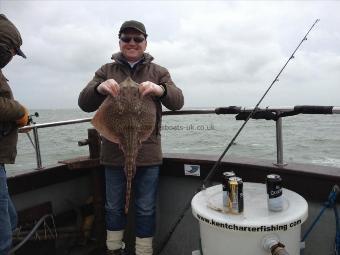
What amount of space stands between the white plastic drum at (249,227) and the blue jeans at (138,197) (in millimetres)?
831

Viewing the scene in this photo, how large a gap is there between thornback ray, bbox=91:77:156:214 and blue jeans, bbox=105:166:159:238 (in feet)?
1.03

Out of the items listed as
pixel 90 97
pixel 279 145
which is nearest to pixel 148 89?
pixel 90 97

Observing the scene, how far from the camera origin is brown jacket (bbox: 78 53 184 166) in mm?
2943

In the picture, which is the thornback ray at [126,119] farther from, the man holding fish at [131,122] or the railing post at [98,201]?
the railing post at [98,201]

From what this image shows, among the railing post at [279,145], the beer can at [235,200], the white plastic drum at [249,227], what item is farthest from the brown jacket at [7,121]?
the railing post at [279,145]

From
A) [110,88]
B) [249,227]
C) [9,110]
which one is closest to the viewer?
[249,227]

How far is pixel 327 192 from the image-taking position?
2.57 metres

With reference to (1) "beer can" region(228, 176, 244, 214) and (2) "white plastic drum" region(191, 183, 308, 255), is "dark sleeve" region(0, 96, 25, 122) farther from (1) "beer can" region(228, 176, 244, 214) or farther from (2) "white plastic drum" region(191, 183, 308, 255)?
(1) "beer can" region(228, 176, 244, 214)

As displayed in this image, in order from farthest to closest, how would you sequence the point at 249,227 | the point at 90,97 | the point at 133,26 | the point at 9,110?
the point at 133,26 → the point at 90,97 → the point at 9,110 → the point at 249,227

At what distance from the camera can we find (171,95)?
9.55 ft

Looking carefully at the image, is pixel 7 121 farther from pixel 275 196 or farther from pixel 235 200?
pixel 275 196

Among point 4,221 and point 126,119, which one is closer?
point 4,221

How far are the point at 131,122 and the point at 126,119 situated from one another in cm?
5

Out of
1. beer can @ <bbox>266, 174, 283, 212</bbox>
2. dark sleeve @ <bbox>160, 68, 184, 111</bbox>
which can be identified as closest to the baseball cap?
dark sleeve @ <bbox>160, 68, 184, 111</bbox>
